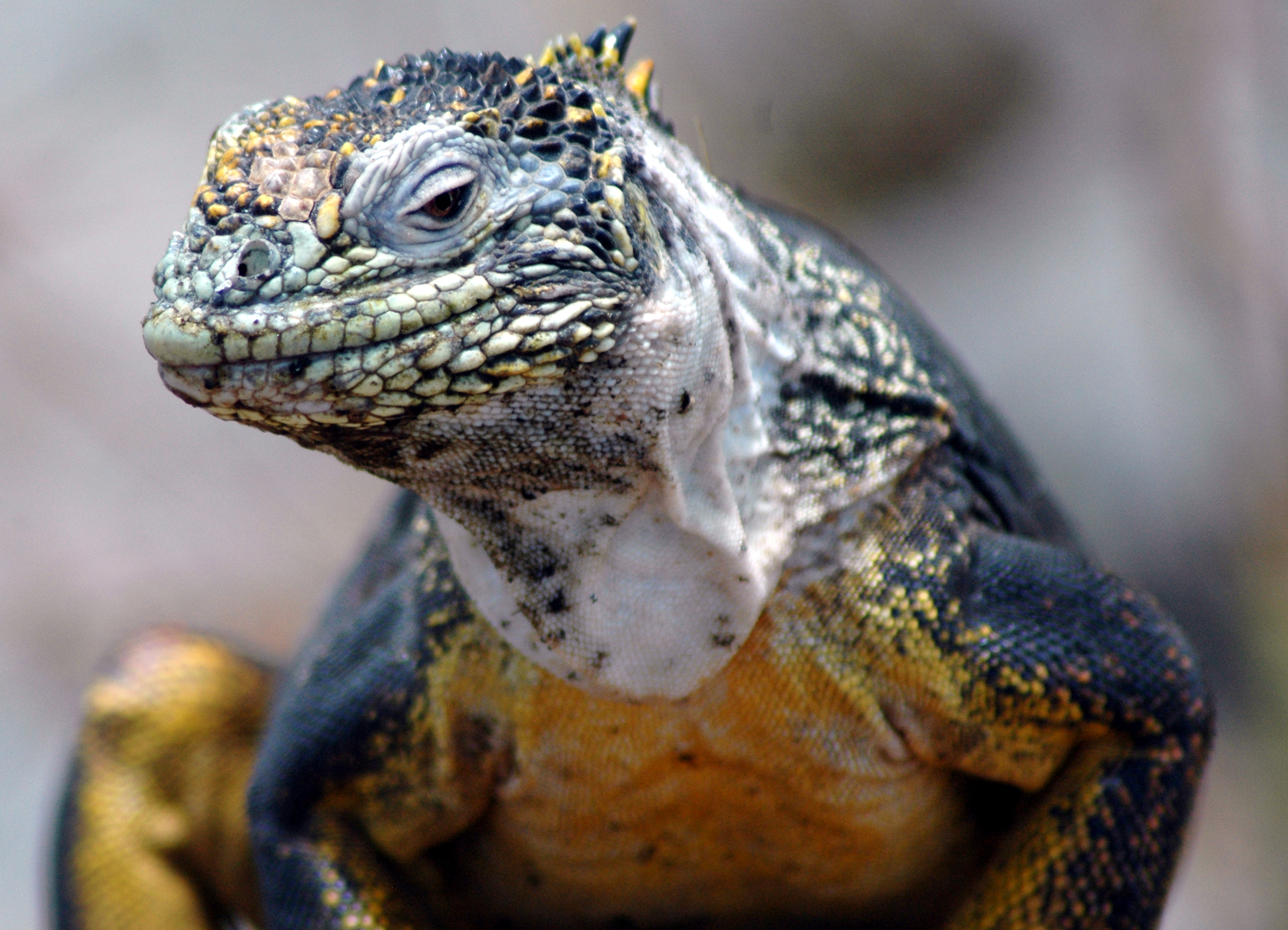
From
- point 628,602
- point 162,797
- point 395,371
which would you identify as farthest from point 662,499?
point 162,797

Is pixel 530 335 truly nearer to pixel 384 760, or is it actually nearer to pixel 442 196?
pixel 442 196

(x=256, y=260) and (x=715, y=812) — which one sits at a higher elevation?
(x=256, y=260)

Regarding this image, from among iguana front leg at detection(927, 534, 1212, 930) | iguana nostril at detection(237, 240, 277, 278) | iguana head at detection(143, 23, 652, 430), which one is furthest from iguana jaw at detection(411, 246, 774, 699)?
iguana front leg at detection(927, 534, 1212, 930)

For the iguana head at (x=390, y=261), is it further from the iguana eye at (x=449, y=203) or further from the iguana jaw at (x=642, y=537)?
the iguana jaw at (x=642, y=537)

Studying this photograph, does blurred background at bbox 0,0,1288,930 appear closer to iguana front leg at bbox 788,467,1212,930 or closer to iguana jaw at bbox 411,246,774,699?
iguana front leg at bbox 788,467,1212,930

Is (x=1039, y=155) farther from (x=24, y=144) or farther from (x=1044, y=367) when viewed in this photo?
(x=24, y=144)

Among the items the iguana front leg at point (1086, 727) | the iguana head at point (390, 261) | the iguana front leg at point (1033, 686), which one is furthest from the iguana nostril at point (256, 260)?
the iguana front leg at point (1086, 727)

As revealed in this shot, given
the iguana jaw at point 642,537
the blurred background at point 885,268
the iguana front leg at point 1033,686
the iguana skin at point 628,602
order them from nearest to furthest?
the iguana skin at point 628,602 < the iguana jaw at point 642,537 < the iguana front leg at point 1033,686 < the blurred background at point 885,268
